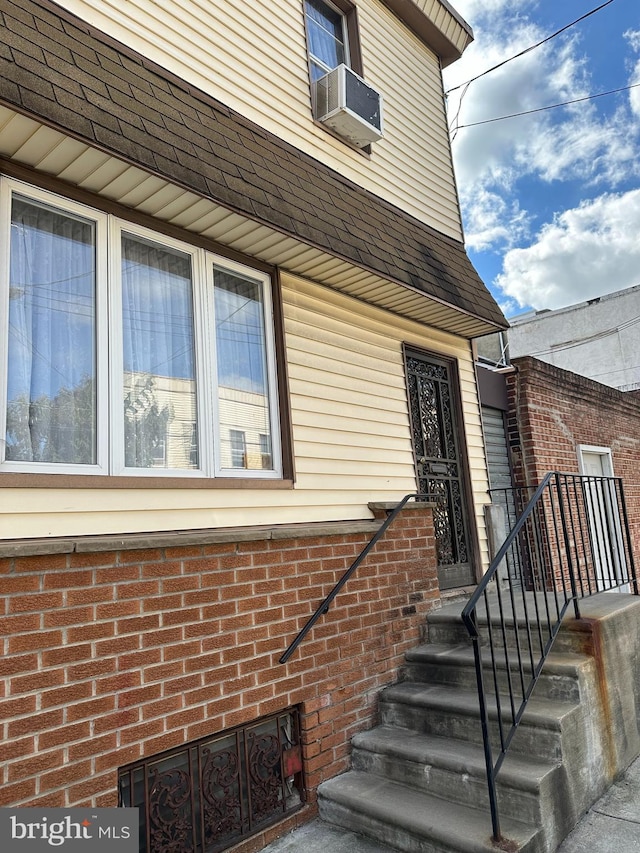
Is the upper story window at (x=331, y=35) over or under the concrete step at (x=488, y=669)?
over

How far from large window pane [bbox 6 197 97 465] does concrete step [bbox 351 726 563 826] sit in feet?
7.88

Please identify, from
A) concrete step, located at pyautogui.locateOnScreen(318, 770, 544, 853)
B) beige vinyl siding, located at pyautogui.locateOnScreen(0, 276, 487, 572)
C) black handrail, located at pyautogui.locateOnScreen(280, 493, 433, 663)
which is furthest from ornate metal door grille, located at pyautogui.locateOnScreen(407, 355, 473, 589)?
concrete step, located at pyautogui.locateOnScreen(318, 770, 544, 853)

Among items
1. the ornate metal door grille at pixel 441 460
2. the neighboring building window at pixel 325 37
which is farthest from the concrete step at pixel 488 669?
the neighboring building window at pixel 325 37

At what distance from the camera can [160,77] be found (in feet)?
11.5

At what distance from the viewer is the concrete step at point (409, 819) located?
2797 mm

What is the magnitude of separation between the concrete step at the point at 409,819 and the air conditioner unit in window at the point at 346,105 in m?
4.72

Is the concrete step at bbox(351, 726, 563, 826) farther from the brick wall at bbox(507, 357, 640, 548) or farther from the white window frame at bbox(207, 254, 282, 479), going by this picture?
the brick wall at bbox(507, 357, 640, 548)

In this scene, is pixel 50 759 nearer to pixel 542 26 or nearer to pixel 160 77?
pixel 160 77

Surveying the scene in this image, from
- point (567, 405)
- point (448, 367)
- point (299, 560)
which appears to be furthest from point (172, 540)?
point (567, 405)

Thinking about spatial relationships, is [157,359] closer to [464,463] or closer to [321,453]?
[321,453]

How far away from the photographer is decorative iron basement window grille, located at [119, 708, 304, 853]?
9.27 ft

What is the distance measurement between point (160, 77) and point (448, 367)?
360 centimetres

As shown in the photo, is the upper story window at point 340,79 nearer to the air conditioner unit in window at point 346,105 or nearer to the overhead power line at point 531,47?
the air conditioner unit in window at point 346,105
